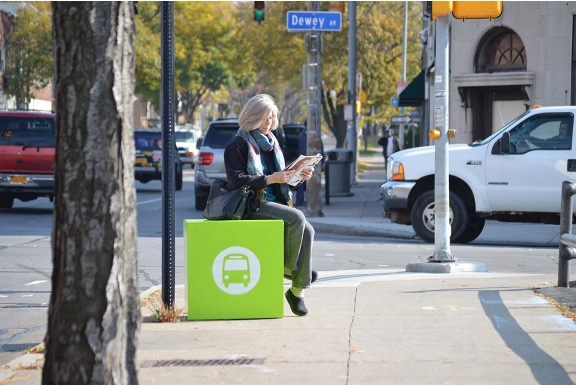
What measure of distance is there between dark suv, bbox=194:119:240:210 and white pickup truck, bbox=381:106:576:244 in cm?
726

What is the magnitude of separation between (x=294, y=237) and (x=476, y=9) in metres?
4.00

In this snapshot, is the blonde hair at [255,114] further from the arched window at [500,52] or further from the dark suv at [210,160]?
the arched window at [500,52]

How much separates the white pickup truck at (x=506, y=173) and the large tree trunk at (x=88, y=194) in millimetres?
11177

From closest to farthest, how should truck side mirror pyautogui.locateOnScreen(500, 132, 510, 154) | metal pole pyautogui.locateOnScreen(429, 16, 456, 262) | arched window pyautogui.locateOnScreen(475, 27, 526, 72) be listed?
metal pole pyautogui.locateOnScreen(429, 16, 456, 262) → truck side mirror pyautogui.locateOnScreen(500, 132, 510, 154) → arched window pyautogui.locateOnScreen(475, 27, 526, 72)

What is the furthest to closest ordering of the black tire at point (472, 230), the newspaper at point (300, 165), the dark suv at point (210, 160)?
the dark suv at point (210, 160), the black tire at point (472, 230), the newspaper at point (300, 165)

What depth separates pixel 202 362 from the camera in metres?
6.38

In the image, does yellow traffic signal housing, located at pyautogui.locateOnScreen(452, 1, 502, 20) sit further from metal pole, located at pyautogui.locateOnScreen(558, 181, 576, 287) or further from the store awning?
the store awning

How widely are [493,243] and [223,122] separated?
822 cm

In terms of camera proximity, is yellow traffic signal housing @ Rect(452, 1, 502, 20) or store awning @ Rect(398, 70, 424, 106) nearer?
yellow traffic signal housing @ Rect(452, 1, 502, 20)

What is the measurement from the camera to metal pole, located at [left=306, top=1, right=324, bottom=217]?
20375mm

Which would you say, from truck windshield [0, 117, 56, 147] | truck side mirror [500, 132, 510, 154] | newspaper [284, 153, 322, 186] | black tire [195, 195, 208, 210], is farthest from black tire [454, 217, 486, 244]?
truck windshield [0, 117, 56, 147]

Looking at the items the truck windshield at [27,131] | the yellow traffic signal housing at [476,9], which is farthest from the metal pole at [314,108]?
the yellow traffic signal housing at [476,9]

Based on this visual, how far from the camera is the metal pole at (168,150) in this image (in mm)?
8117

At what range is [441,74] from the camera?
11.4 m
